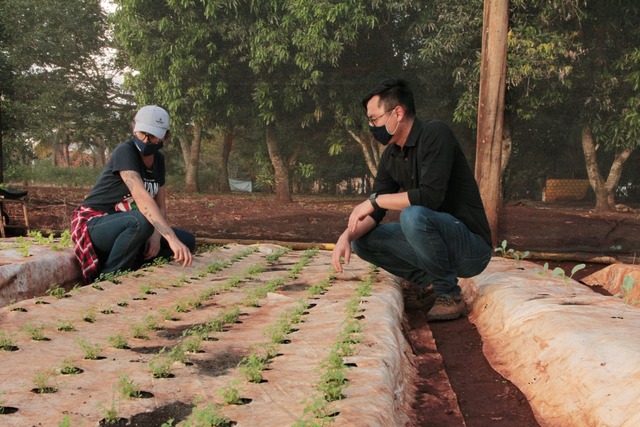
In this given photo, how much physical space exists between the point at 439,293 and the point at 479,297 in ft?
1.10

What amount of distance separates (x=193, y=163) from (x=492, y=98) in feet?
13.6

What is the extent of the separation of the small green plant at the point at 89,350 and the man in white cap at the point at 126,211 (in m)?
1.42

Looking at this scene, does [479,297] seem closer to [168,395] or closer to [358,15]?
[168,395]

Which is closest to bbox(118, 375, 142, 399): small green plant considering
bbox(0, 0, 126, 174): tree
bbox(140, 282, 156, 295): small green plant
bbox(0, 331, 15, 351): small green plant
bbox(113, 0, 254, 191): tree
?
bbox(0, 331, 15, 351): small green plant

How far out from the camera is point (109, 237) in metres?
4.22

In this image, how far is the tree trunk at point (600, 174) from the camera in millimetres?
5789

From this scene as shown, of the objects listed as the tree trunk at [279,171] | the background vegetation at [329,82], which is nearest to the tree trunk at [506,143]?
the background vegetation at [329,82]

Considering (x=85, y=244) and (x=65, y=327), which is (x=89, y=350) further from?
(x=85, y=244)

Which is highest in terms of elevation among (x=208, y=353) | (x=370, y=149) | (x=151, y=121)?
(x=151, y=121)

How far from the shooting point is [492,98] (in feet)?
18.4

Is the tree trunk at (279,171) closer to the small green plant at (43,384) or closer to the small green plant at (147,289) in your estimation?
the small green plant at (147,289)

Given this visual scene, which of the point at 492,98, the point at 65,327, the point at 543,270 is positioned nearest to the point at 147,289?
the point at 65,327

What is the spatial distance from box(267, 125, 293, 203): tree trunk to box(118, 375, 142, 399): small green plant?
4.89 metres

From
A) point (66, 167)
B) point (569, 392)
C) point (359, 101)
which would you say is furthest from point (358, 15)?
point (66, 167)
